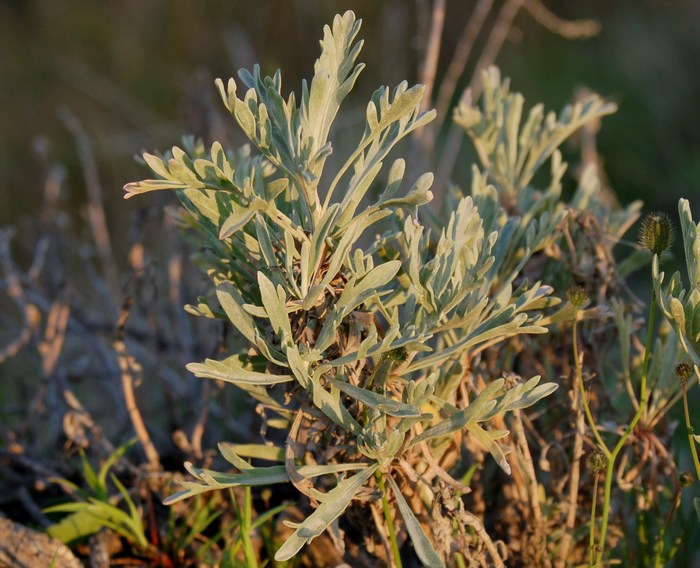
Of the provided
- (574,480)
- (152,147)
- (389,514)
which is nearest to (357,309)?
(389,514)

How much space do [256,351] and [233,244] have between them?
122mm

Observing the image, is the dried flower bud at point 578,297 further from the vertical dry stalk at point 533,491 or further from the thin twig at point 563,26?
the thin twig at point 563,26

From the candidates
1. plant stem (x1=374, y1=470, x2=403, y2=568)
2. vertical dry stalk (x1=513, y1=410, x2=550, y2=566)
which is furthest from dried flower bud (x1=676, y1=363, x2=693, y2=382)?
plant stem (x1=374, y1=470, x2=403, y2=568)

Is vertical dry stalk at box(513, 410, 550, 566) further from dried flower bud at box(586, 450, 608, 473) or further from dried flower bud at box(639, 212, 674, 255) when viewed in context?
dried flower bud at box(639, 212, 674, 255)

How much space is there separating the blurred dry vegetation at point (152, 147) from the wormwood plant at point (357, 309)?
0.36 meters

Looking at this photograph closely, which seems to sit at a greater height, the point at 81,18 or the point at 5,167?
the point at 81,18

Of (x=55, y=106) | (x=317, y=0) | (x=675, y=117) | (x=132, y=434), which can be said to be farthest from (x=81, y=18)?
(x=132, y=434)

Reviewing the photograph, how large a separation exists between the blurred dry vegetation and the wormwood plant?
1.19 feet

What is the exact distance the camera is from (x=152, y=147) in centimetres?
287

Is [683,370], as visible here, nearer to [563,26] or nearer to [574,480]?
[574,480]

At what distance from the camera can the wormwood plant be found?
740 millimetres

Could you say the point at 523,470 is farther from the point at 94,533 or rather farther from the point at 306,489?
the point at 94,533

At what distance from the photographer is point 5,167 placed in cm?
441

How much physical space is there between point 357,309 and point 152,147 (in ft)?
7.26
